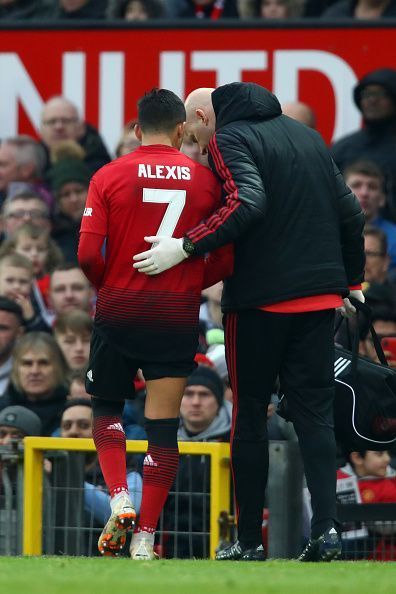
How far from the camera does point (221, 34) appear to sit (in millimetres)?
11828

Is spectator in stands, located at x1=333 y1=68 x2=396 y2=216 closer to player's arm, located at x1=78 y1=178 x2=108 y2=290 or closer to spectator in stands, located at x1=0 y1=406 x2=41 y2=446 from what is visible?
spectator in stands, located at x1=0 y1=406 x2=41 y2=446

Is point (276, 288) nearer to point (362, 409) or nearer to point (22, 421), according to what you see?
point (362, 409)

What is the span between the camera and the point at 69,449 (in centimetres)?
789

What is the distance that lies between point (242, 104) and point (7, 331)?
458 centimetres

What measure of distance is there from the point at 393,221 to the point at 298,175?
15.4 feet

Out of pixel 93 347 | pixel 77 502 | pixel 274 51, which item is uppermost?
pixel 274 51

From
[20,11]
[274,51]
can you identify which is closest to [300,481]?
[274,51]

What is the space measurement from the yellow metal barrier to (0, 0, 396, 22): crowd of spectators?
4.83m

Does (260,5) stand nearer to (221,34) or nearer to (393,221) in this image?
(221,34)

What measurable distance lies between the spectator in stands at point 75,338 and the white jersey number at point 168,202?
13.3 feet

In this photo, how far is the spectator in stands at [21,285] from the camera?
11.2 m

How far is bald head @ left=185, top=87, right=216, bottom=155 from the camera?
Answer: 22.5 ft

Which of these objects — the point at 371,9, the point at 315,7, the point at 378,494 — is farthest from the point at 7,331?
the point at 378,494

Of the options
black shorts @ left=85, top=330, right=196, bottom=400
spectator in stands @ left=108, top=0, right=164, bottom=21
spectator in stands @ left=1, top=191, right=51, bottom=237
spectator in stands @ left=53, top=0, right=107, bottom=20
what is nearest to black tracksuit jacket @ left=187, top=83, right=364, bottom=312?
black shorts @ left=85, top=330, right=196, bottom=400
